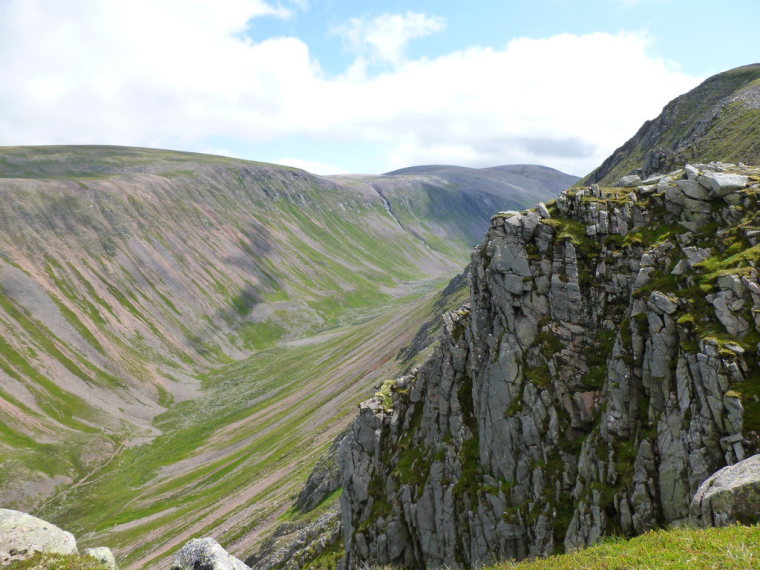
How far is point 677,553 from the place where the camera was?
14695 mm

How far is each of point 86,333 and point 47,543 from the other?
202 metres

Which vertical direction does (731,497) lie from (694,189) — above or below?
below

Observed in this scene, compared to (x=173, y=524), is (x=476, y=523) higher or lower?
higher

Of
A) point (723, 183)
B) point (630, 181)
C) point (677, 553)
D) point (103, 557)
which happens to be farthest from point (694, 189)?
point (103, 557)

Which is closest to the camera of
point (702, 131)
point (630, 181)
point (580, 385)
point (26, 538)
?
point (26, 538)

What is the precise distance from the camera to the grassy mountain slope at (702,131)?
96.2 m

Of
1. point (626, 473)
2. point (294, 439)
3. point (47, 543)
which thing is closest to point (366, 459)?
point (626, 473)

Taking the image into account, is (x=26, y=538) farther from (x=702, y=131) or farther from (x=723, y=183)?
(x=702, y=131)

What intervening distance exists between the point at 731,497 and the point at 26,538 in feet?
87.6

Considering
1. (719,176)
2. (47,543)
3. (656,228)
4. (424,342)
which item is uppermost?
(719,176)

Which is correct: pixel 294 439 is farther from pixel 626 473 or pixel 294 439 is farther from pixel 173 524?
pixel 626 473

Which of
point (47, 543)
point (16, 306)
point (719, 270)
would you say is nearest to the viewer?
point (47, 543)

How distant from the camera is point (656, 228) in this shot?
28406 mm

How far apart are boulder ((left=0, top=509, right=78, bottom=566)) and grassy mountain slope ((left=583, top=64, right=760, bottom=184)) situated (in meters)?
104
